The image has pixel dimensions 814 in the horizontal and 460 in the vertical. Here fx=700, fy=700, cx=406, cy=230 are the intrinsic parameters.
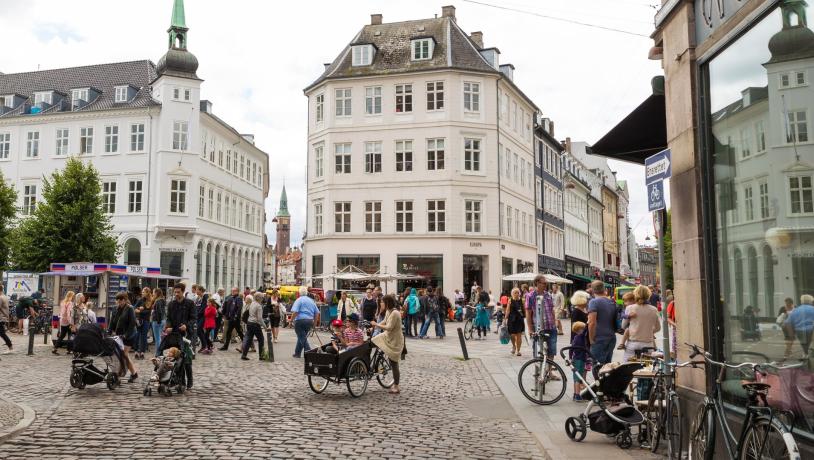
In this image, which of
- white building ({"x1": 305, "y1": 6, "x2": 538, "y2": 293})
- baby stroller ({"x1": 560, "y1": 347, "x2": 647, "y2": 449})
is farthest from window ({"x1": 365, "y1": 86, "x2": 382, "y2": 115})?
baby stroller ({"x1": 560, "y1": 347, "x2": 647, "y2": 449})

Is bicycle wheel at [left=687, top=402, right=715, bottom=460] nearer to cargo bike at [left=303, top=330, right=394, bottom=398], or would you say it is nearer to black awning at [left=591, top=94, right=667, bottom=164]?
black awning at [left=591, top=94, right=667, bottom=164]

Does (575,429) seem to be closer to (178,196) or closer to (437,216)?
(437,216)

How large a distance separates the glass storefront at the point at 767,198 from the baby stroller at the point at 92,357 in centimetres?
1003

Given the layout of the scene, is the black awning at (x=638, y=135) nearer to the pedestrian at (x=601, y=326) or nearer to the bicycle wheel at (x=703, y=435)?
the pedestrian at (x=601, y=326)

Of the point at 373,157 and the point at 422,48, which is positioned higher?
the point at 422,48

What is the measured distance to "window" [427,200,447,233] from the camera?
41.2 metres

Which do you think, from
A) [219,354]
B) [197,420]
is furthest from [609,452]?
[219,354]

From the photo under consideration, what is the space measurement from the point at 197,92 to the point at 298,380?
37096 mm

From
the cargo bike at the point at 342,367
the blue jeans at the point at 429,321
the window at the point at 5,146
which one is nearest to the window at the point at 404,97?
the blue jeans at the point at 429,321

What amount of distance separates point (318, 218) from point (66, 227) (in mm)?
14108

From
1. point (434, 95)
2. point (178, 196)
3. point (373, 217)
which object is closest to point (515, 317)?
point (373, 217)

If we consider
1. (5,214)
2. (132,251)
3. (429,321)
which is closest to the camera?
(429,321)

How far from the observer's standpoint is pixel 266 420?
369 inches

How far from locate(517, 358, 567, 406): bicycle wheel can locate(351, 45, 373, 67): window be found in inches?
1370
